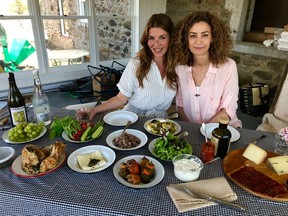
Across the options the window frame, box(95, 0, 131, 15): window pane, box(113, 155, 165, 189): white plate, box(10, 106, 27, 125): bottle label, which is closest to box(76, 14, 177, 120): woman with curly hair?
box(10, 106, 27, 125): bottle label

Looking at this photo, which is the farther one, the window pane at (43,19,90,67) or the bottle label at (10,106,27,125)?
the window pane at (43,19,90,67)

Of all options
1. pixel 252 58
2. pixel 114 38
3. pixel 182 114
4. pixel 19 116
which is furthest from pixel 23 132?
pixel 252 58

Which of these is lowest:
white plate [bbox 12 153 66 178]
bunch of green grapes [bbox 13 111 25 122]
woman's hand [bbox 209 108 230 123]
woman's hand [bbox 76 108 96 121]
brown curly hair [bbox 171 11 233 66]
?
woman's hand [bbox 209 108 230 123]

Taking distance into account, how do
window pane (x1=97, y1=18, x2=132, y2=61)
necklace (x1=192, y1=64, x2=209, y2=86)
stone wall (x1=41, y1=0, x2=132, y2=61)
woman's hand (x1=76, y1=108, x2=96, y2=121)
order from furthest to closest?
1. window pane (x1=97, y1=18, x2=132, y2=61)
2. stone wall (x1=41, y1=0, x2=132, y2=61)
3. necklace (x1=192, y1=64, x2=209, y2=86)
4. woman's hand (x1=76, y1=108, x2=96, y2=121)

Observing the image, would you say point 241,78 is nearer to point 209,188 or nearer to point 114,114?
point 114,114

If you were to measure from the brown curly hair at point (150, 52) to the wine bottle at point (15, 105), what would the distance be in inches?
30.2

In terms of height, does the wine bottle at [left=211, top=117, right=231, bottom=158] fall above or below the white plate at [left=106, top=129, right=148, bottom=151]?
above

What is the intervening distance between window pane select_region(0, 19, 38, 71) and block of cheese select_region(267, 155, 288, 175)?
299 cm

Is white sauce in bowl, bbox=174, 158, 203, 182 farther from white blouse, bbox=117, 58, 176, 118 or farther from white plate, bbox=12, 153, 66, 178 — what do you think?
white blouse, bbox=117, 58, 176, 118

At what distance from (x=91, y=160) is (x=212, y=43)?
109 cm

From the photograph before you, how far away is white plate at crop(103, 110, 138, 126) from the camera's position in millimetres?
1364

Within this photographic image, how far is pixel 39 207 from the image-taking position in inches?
32.4

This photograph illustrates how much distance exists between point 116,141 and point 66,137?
261mm

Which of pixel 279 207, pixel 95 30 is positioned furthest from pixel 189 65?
pixel 95 30
